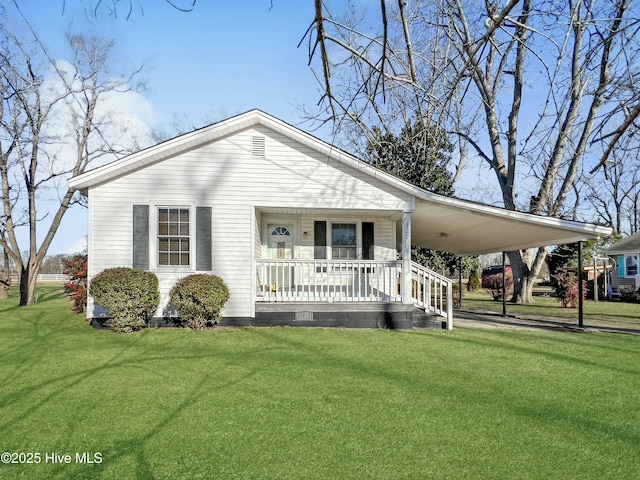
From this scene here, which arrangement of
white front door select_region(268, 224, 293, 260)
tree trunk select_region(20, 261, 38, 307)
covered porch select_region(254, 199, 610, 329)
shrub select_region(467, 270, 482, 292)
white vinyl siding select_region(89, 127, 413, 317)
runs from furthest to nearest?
1. shrub select_region(467, 270, 482, 292)
2. tree trunk select_region(20, 261, 38, 307)
3. white front door select_region(268, 224, 293, 260)
4. covered porch select_region(254, 199, 610, 329)
5. white vinyl siding select_region(89, 127, 413, 317)

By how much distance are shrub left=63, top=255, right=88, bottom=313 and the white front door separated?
524 cm

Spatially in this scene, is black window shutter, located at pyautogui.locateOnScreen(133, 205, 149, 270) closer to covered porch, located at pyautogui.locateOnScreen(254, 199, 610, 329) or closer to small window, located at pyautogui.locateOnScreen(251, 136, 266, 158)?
covered porch, located at pyautogui.locateOnScreen(254, 199, 610, 329)

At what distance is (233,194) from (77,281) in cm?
578

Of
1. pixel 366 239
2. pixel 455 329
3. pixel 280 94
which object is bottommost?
pixel 455 329

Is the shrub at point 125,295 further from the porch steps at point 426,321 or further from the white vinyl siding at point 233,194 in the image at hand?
the porch steps at point 426,321

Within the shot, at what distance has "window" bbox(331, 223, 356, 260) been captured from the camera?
1213cm

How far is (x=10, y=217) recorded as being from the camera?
63.4ft

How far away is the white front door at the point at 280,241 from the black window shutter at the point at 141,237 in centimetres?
346

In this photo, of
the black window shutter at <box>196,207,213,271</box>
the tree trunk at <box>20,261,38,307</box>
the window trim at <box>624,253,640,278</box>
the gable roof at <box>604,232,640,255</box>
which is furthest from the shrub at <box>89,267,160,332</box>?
the window trim at <box>624,253,640,278</box>

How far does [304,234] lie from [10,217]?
1576 centimetres

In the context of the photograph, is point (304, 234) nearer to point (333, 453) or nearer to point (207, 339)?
point (207, 339)

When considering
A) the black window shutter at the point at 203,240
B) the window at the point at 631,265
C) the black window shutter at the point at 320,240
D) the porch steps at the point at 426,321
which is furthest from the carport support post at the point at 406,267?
the window at the point at 631,265

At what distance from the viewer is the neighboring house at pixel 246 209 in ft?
32.0

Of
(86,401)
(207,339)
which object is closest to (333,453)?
(86,401)
